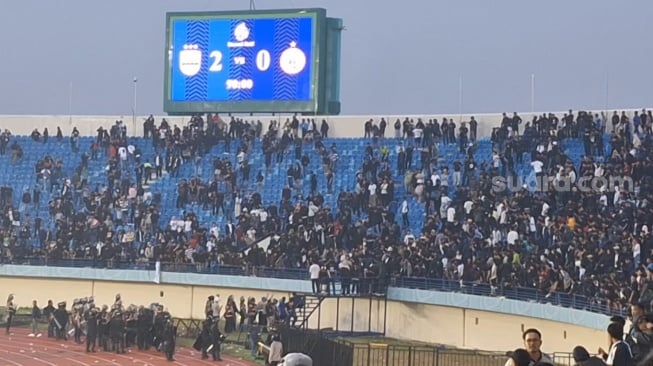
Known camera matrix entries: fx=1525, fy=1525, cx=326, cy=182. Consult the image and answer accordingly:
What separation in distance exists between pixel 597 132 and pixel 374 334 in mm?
8533

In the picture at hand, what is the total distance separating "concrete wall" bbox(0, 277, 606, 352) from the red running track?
18.4 ft

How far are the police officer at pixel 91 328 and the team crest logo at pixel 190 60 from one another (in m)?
16.0

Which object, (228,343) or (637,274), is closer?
(637,274)

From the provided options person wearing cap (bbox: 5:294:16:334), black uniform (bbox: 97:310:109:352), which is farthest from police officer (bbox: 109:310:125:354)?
person wearing cap (bbox: 5:294:16:334)

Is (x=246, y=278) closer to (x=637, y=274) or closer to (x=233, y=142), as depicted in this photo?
(x=233, y=142)

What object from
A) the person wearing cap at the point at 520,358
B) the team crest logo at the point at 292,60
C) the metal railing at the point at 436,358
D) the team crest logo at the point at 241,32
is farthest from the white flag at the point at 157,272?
the person wearing cap at the point at 520,358

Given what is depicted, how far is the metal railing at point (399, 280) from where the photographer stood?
33.9 meters

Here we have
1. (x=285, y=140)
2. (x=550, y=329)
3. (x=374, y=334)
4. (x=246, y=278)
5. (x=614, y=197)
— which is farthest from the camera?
(x=285, y=140)

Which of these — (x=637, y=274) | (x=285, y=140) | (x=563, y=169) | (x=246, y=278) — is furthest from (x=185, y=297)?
(x=637, y=274)

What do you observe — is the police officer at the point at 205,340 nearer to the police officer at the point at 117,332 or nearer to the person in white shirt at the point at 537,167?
the police officer at the point at 117,332

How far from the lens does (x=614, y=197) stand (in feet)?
128

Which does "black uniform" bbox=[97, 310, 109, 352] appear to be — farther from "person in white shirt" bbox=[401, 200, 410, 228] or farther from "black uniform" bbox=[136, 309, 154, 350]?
"person in white shirt" bbox=[401, 200, 410, 228]

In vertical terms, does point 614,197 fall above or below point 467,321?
above

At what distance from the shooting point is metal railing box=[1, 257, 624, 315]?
3391 cm
